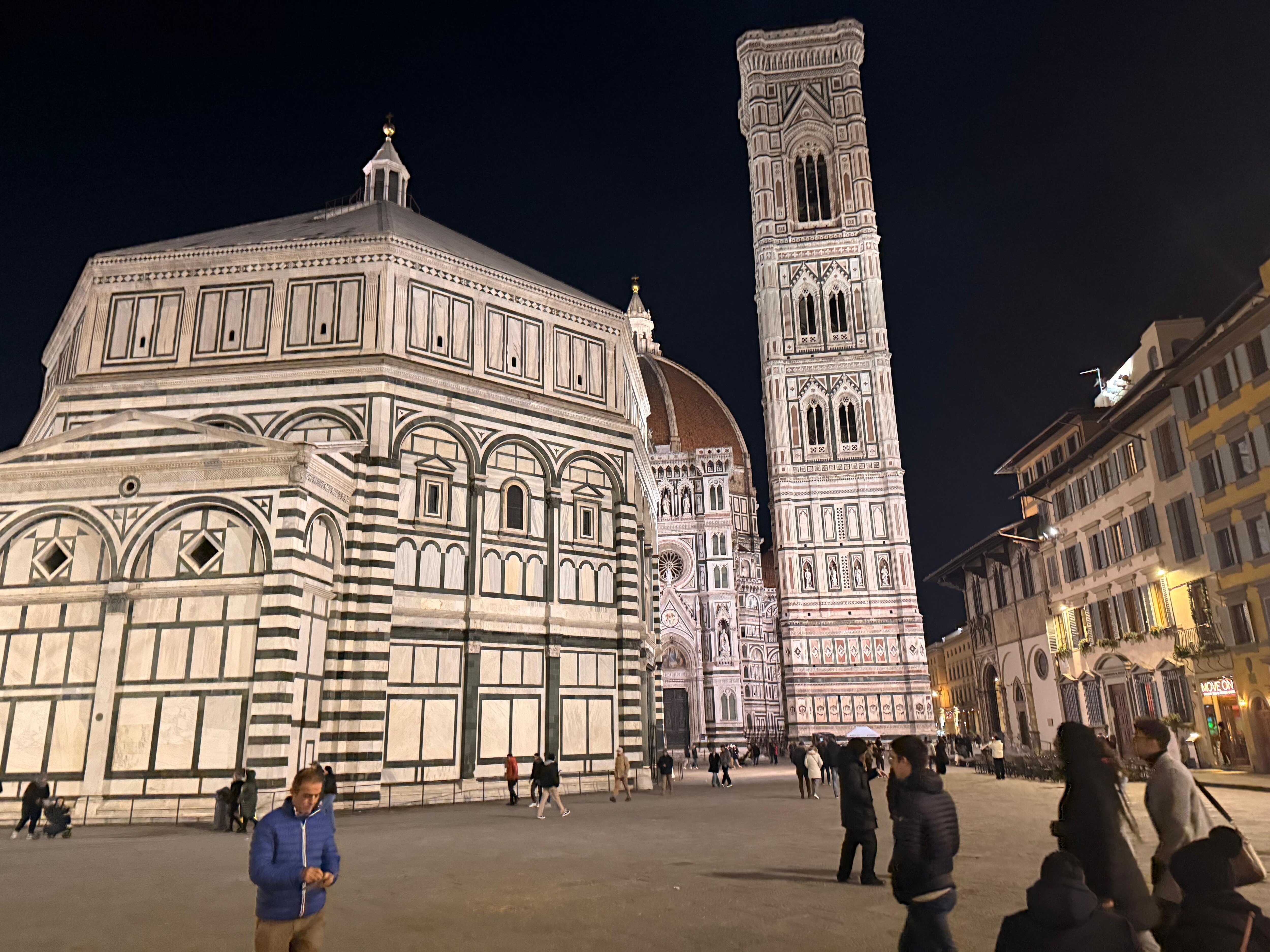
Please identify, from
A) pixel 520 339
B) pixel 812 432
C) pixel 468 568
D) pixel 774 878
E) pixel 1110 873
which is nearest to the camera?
pixel 1110 873

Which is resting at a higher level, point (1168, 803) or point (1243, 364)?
point (1243, 364)

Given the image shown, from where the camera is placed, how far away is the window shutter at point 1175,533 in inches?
987

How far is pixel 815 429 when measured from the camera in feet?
180

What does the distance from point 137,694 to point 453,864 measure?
9.66 meters

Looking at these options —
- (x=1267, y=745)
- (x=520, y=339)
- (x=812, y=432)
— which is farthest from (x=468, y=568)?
(x=812, y=432)

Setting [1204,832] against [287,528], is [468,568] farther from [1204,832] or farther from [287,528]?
[1204,832]

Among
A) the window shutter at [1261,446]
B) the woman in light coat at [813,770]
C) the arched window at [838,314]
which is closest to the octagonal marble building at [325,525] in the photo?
the woman in light coat at [813,770]

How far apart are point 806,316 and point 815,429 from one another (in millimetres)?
7480

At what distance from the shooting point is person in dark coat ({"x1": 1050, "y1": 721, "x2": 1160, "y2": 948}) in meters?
4.78

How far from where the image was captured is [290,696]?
16656 mm

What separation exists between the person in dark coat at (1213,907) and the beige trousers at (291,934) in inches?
154

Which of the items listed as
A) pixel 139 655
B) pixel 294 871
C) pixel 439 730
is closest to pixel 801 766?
pixel 439 730

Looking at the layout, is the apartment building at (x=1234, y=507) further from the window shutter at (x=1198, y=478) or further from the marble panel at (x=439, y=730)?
the marble panel at (x=439, y=730)

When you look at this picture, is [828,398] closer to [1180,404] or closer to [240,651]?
[1180,404]
